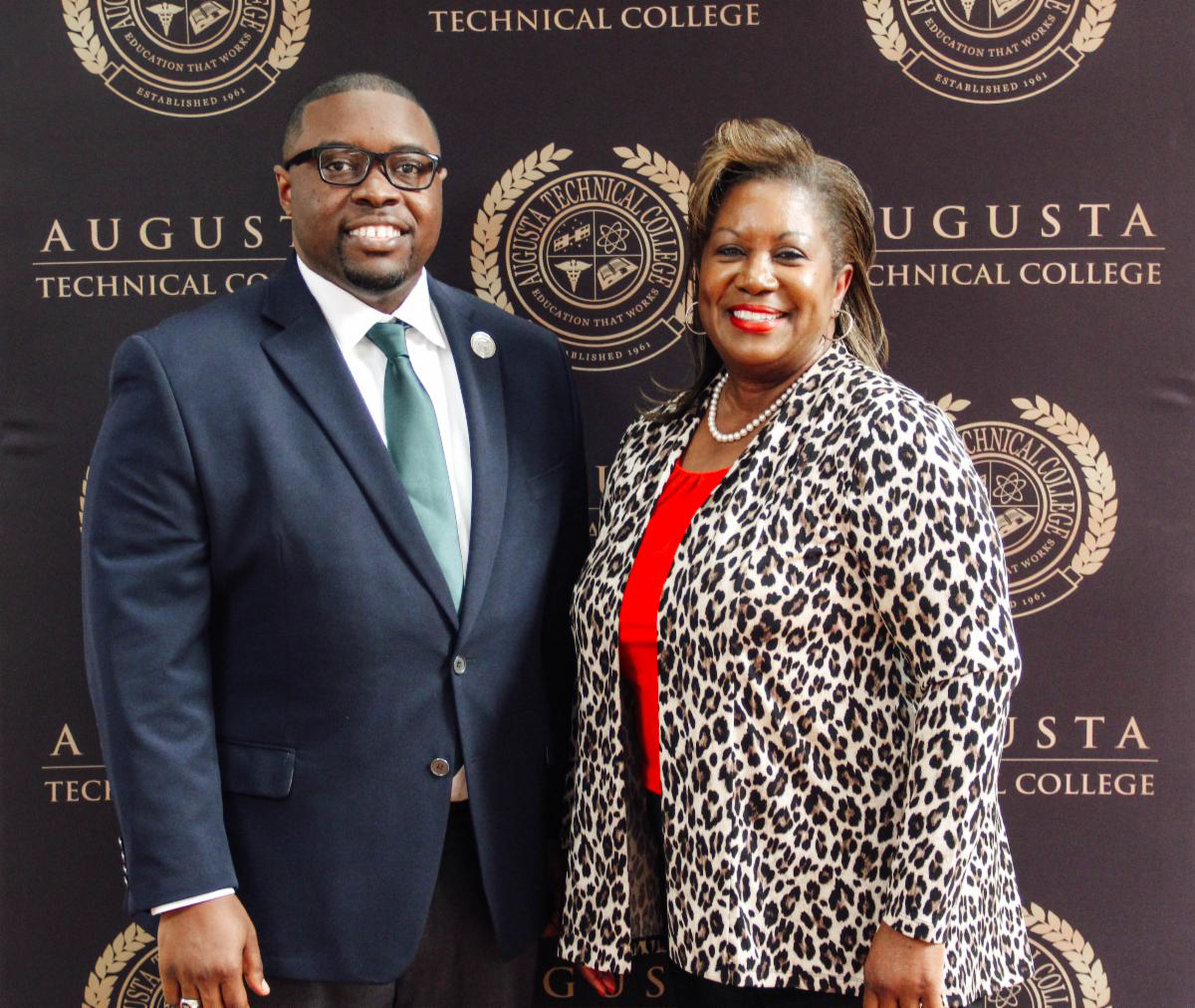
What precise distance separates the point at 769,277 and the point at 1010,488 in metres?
0.89

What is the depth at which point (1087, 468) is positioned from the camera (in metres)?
2.25

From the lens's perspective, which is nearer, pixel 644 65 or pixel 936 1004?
pixel 936 1004

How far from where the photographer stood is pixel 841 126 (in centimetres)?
222

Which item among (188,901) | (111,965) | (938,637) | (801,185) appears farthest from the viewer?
(111,965)

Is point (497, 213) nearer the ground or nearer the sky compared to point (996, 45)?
nearer the ground

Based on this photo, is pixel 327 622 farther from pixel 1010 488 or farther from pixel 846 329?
pixel 1010 488

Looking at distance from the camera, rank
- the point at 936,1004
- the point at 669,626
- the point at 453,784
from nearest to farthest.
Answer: the point at 936,1004, the point at 669,626, the point at 453,784

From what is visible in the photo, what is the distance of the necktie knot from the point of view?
5.79 ft

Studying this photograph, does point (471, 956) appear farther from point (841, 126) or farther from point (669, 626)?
point (841, 126)

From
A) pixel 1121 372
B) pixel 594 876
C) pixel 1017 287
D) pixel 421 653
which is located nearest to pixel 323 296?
pixel 421 653

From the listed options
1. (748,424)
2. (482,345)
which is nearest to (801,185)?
(748,424)

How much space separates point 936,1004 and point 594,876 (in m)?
0.53

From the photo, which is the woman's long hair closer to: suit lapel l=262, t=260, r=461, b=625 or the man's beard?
the man's beard

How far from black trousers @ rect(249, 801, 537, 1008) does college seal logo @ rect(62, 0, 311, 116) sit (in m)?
1.45
